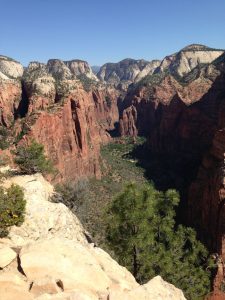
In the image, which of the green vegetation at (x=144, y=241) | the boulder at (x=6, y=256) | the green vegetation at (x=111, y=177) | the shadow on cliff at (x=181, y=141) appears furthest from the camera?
the shadow on cliff at (x=181, y=141)

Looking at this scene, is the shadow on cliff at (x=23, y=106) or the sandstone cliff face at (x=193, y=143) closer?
the sandstone cliff face at (x=193, y=143)

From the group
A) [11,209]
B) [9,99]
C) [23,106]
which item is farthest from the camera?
[9,99]

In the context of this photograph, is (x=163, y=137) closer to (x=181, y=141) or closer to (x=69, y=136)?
(x=181, y=141)

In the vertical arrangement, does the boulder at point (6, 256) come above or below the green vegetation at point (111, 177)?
above

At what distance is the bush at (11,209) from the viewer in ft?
74.3

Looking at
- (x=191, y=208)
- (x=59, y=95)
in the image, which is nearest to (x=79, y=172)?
(x=59, y=95)

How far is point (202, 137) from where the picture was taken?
120 meters

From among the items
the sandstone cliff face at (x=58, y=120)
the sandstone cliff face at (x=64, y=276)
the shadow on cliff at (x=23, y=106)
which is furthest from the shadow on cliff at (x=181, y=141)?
the sandstone cliff face at (x=64, y=276)

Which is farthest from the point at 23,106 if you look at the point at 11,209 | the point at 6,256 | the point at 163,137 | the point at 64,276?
the point at 64,276

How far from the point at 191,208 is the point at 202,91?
3659 inches

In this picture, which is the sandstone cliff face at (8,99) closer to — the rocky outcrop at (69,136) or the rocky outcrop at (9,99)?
the rocky outcrop at (9,99)

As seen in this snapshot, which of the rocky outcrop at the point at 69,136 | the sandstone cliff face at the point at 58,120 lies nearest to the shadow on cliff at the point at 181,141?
the rocky outcrop at the point at 69,136

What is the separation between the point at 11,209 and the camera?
2370 centimetres

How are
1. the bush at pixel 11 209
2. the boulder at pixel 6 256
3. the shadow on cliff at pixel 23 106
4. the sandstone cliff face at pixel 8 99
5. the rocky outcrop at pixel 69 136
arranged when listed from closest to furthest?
the boulder at pixel 6 256
the bush at pixel 11 209
the rocky outcrop at pixel 69 136
the sandstone cliff face at pixel 8 99
the shadow on cliff at pixel 23 106
